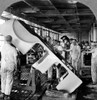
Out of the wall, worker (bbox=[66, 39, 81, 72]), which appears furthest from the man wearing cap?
the wall

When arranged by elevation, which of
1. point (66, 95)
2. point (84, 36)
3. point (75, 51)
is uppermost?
point (84, 36)

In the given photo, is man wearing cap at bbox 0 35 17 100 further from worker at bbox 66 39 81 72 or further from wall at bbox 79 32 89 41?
wall at bbox 79 32 89 41

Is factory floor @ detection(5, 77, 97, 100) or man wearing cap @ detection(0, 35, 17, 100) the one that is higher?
man wearing cap @ detection(0, 35, 17, 100)

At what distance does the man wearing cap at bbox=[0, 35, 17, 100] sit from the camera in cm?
671

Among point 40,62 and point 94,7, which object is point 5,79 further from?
point 94,7

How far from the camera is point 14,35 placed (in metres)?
6.47

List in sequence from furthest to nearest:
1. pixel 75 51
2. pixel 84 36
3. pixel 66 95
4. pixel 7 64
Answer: pixel 84 36, pixel 75 51, pixel 66 95, pixel 7 64

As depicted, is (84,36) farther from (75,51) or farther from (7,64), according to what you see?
(7,64)

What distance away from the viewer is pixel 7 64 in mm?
6871

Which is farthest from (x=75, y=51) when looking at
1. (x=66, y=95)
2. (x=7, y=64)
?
(x=7, y=64)

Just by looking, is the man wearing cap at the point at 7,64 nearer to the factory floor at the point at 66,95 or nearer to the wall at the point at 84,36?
the factory floor at the point at 66,95

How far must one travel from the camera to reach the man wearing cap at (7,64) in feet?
22.0

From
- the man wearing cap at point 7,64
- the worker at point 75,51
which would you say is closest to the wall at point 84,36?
the worker at point 75,51

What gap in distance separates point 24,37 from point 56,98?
238 centimetres
